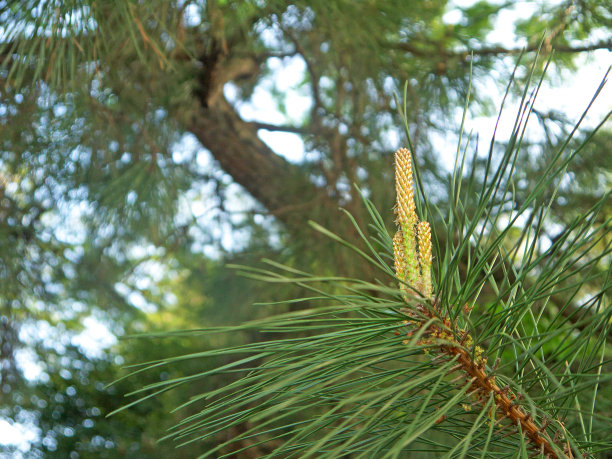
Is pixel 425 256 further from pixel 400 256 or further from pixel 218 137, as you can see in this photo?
pixel 218 137

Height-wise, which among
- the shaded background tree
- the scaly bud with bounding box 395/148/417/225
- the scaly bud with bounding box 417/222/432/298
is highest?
the shaded background tree

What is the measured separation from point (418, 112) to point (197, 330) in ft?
3.08

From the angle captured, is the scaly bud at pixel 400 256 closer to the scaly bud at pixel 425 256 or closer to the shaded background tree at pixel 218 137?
the scaly bud at pixel 425 256

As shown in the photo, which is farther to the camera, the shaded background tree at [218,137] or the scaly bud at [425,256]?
the shaded background tree at [218,137]

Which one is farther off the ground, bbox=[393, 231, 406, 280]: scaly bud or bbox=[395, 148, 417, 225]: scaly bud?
bbox=[395, 148, 417, 225]: scaly bud

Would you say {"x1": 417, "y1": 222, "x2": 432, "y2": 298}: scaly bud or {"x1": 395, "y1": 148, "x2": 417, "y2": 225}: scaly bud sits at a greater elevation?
{"x1": 395, "y1": 148, "x2": 417, "y2": 225}: scaly bud

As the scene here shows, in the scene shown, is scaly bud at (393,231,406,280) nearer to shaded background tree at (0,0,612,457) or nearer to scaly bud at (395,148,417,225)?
scaly bud at (395,148,417,225)

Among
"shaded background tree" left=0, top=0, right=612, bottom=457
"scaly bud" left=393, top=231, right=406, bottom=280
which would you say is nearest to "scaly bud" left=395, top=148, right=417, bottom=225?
"scaly bud" left=393, top=231, right=406, bottom=280

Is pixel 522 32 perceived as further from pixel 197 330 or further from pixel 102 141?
pixel 197 330

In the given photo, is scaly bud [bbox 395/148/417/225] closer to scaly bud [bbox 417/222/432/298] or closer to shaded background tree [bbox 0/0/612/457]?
scaly bud [bbox 417/222/432/298]

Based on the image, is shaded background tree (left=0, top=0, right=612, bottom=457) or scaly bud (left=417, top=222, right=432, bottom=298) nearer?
scaly bud (left=417, top=222, right=432, bottom=298)

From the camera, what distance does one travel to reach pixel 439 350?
37cm

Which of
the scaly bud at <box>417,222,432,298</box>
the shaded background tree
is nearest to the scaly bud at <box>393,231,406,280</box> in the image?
the scaly bud at <box>417,222,432,298</box>

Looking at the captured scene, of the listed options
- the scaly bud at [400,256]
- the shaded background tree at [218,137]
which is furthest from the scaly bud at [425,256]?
the shaded background tree at [218,137]
